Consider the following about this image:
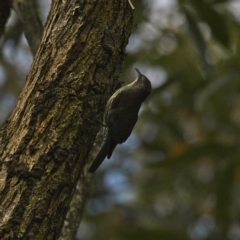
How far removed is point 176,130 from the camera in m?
5.89

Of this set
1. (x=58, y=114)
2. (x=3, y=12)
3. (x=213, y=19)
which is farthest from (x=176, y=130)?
(x=58, y=114)

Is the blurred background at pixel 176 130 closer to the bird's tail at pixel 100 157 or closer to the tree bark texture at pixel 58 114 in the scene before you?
the bird's tail at pixel 100 157

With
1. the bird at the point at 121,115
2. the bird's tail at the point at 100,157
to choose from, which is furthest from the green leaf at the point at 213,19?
the bird's tail at the point at 100,157

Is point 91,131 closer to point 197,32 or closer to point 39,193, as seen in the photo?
point 39,193

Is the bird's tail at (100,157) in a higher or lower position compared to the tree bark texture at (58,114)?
lower

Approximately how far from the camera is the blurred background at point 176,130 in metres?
4.87

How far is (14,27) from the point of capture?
4.50 metres

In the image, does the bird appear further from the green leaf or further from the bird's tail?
the green leaf

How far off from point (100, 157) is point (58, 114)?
0.94 metres

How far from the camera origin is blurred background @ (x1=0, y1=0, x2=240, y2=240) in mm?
4871

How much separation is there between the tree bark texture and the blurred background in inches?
71.1

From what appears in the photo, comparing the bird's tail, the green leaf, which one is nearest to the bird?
the bird's tail

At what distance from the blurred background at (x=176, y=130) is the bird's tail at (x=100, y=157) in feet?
4.31

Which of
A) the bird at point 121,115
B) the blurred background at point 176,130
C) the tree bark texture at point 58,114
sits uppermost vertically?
the tree bark texture at point 58,114
